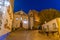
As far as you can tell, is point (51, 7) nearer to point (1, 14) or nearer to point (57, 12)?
point (57, 12)

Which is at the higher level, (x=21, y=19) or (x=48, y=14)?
(x=48, y=14)

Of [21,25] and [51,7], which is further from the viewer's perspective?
[21,25]

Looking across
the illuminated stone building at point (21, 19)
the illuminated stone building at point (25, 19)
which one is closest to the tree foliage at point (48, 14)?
the illuminated stone building at point (25, 19)

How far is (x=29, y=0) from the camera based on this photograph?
991 centimetres

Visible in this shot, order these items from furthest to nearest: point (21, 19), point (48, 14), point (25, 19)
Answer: point (21, 19), point (25, 19), point (48, 14)

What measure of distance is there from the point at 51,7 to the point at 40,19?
5.73 ft

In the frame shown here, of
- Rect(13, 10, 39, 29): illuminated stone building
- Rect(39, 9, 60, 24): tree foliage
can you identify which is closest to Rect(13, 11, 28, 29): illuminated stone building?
Rect(13, 10, 39, 29): illuminated stone building

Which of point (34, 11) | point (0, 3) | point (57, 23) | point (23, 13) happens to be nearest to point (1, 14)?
point (0, 3)

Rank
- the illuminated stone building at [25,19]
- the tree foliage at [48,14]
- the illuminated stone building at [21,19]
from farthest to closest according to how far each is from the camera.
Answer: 1. the illuminated stone building at [21,19]
2. the illuminated stone building at [25,19]
3. the tree foliage at [48,14]

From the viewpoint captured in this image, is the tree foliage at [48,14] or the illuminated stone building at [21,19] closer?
the tree foliage at [48,14]

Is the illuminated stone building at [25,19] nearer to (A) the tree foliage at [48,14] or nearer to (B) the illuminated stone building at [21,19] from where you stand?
(B) the illuminated stone building at [21,19]

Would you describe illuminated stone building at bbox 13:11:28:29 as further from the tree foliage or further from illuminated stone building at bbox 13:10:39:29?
the tree foliage

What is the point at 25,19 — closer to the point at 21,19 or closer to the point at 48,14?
the point at 21,19

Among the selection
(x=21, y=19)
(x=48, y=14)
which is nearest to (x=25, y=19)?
(x=21, y=19)
